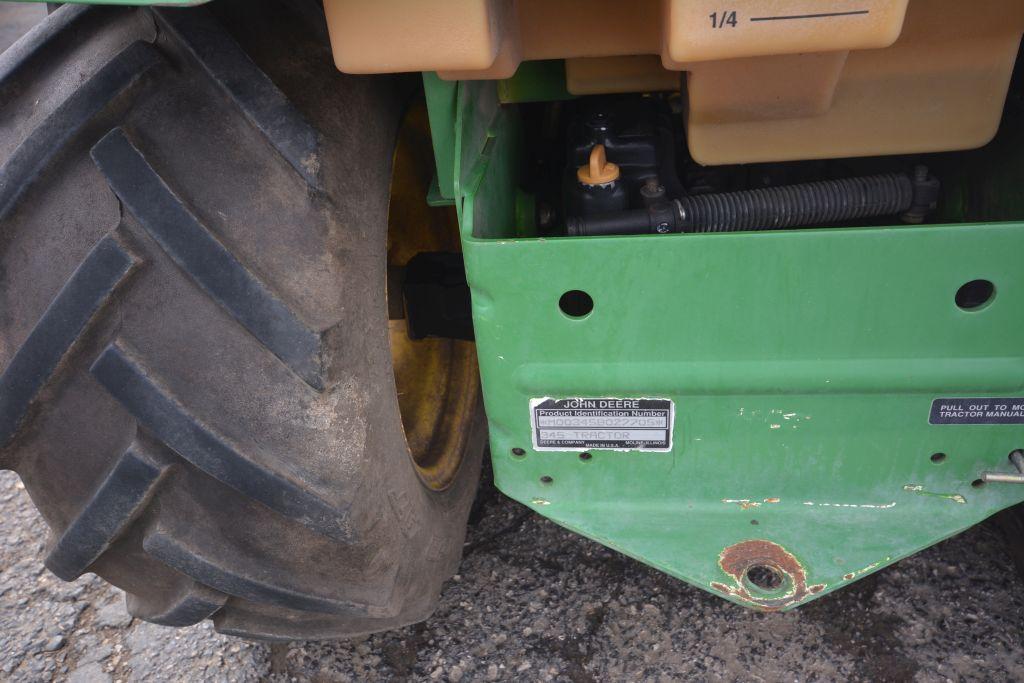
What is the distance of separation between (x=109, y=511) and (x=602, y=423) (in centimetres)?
54

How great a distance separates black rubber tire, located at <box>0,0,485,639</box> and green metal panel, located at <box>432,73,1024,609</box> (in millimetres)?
154

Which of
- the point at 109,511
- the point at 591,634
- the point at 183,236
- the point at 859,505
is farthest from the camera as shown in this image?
the point at 591,634

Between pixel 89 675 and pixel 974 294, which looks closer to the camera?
pixel 974 294

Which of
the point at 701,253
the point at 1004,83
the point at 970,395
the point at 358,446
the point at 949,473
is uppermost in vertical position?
the point at 1004,83

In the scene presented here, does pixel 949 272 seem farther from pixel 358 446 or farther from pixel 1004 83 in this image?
pixel 358 446

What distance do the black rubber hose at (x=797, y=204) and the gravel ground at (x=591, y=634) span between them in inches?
24.3

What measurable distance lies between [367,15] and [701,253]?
0.41m

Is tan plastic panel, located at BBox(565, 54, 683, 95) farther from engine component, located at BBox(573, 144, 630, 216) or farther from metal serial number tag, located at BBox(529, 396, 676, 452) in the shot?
metal serial number tag, located at BBox(529, 396, 676, 452)

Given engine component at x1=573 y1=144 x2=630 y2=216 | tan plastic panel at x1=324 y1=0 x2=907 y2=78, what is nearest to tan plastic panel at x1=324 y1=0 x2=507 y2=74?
tan plastic panel at x1=324 y1=0 x2=907 y2=78

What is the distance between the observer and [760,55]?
0.69 metres

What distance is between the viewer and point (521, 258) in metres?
0.90

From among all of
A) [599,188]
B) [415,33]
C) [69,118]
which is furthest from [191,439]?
[599,188]

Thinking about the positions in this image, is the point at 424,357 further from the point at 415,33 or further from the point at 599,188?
the point at 415,33

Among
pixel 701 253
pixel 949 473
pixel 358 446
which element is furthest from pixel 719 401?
pixel 358 446
